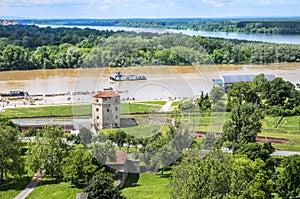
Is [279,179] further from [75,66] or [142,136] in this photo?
[75,66]

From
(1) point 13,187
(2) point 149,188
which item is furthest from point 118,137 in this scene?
(1) point 13,187

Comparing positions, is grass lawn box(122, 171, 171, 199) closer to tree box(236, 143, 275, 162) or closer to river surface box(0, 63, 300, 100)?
tree box(236, 143, 275, 162)

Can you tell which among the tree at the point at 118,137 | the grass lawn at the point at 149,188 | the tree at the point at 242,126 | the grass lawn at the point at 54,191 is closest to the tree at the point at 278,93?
the tree at the point at 242,126

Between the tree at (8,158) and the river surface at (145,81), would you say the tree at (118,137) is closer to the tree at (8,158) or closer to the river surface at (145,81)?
the river surface at (145,81)

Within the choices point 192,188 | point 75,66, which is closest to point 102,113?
point 192,188

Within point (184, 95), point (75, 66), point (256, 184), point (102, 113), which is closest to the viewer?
point (256, 184)

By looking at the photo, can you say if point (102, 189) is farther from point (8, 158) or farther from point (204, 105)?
point (204, 105)

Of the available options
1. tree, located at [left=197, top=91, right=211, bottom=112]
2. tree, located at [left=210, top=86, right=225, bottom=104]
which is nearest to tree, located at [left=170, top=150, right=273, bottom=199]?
tree, located at [left=197, top=91, right=211, bottom=112]

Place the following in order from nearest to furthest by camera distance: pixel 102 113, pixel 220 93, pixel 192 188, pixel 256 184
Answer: pixel 192 188 → pixel 256 184 → pixel 102 113 → pixel 220 93
